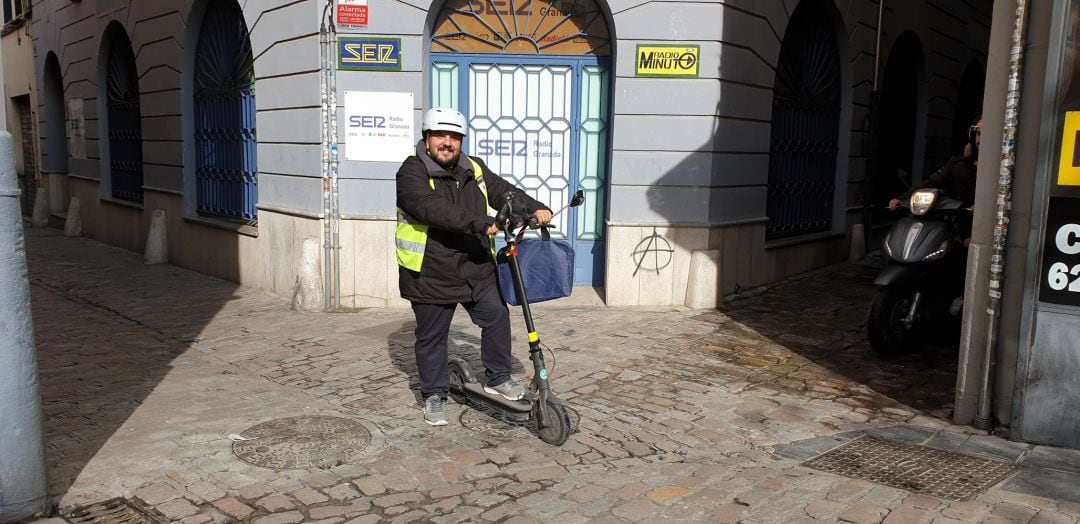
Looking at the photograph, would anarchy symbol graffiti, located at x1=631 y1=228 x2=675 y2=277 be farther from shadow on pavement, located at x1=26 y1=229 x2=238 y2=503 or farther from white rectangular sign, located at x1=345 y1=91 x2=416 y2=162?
shadow on pavement, located at x1=26 y1=229 x2=238 y2=503

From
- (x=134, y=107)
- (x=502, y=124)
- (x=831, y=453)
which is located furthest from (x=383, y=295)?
(x=134, y=107)

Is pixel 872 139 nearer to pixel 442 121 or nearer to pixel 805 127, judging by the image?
pixel 805 127

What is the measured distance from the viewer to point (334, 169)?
336 inches

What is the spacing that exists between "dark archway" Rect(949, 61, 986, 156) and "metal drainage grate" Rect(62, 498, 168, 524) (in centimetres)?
1586

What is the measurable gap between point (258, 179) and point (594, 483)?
22.9ft

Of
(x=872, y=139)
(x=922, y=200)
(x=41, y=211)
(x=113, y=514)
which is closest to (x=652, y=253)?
(x=922, y=200)

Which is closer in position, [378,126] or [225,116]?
[378,126]

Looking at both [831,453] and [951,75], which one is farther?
[951,75]

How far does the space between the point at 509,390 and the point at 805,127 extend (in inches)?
287

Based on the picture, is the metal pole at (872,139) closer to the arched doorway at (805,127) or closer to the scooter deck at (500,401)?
the arched doorway at (805,127)

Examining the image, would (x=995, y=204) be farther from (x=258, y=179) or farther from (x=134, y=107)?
(x=134, y=107)

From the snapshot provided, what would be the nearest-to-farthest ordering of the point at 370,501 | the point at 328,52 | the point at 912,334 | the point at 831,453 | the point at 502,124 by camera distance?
1. the point at 370,501
2. the point at 831,453
3. the point at 912,334
4. the point at 328,52
5. the point at 502,124

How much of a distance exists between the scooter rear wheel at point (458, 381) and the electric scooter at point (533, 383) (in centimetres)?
25

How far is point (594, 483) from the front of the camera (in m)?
4.18
